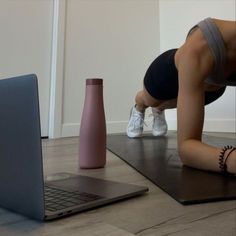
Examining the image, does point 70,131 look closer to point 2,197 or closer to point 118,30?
point 118,30

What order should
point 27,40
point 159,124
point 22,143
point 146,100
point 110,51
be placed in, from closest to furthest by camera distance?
1. point 22,143
2. point 146,100
3. point 159,124
4. point 27,40
5. point 110,51

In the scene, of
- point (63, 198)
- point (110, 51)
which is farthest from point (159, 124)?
point (63, 198)

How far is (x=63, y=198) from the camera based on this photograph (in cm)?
70

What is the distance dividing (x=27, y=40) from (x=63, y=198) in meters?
1.81

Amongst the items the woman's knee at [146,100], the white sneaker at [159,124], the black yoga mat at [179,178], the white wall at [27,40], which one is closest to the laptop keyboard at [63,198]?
the black yoga mat at [179,178]

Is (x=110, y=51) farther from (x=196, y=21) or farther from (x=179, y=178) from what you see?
(x=179, y=178)

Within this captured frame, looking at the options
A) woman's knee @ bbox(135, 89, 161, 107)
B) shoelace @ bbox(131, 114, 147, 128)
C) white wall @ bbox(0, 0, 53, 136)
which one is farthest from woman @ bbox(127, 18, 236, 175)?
white wall @ bbox(0, 0, 53, 136)

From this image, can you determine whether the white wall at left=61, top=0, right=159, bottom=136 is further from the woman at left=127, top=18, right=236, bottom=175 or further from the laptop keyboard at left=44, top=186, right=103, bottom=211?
the laptop keyboard at left=44, top=186, right=103, bottom=211

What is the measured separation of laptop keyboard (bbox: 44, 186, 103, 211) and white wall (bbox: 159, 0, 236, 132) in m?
2.14

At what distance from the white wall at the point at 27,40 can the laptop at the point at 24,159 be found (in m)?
1.71

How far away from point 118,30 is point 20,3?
84cm

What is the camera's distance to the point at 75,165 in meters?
1.16

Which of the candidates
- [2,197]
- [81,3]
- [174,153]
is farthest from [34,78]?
[81,3]

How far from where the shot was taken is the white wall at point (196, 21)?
2658 millimetres
